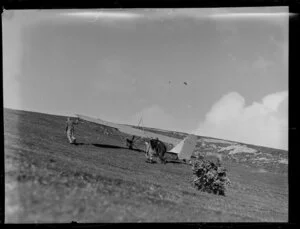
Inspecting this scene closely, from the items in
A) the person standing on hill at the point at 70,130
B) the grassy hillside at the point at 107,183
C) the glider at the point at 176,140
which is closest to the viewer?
the grassy hillside at the point at 107,183

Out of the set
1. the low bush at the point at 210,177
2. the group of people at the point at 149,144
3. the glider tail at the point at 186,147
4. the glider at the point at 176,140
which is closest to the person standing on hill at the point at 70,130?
the group of people at the point at 149,144

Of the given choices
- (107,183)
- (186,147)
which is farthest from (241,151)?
(107,183)

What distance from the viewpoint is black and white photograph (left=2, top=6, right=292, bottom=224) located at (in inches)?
232

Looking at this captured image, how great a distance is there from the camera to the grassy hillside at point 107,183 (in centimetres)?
583

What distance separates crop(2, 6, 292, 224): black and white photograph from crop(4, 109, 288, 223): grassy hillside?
0.01m

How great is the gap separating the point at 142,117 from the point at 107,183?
1032mm

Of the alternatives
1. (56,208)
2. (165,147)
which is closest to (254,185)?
(165,147)

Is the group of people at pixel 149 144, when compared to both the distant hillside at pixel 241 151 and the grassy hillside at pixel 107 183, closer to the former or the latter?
the grassy hillside at pixel 107 183

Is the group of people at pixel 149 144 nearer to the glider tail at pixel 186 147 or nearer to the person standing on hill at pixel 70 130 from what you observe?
the person standing on hill at pixel 70 130

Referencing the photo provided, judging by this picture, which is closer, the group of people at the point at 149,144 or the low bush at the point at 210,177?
the group of people at the point at 149,144

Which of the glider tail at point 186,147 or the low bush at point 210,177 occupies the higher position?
the glider tail at point 186,147

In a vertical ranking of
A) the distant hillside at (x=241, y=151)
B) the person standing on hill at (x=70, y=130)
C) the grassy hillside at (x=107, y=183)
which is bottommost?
the grassy hillside at (x=107, y=183)

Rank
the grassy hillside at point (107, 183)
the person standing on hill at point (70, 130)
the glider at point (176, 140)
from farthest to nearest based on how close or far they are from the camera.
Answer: the glider at point (176, 140) < the person standing on hill at point (70, 130) < the grassy hillside at point (107, 183)

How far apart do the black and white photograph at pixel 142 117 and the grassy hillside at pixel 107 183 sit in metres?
0.01
